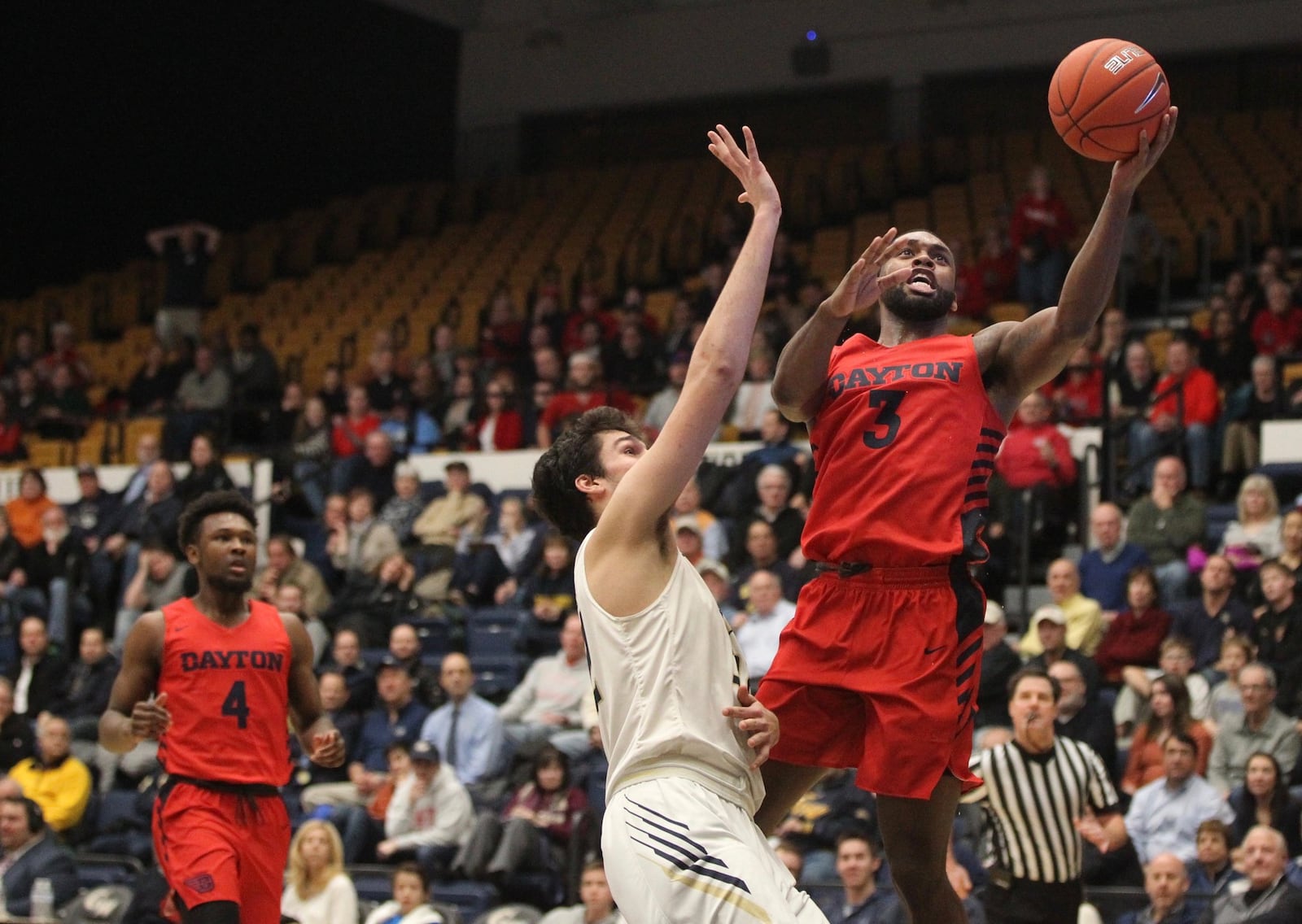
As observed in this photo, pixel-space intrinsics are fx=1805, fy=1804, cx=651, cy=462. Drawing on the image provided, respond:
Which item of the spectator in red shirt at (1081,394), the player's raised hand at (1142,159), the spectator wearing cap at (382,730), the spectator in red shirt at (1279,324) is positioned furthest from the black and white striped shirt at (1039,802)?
the spectator in red shirt at (1279,324)

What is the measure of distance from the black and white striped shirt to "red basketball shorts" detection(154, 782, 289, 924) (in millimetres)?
2767

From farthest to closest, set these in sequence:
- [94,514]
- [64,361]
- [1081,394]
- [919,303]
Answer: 1. [64,361]
2. [94,514]
3. [1081,394]
4. [919,303]

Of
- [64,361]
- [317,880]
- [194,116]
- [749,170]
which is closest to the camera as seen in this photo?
[749,170]

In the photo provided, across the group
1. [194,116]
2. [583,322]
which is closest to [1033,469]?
[583,322]

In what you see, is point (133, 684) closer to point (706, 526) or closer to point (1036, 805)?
point (1036, 805)

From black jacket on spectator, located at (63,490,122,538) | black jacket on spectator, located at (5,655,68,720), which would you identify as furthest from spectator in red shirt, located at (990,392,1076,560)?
black jacket on spectator, located at (63,490,122,538)

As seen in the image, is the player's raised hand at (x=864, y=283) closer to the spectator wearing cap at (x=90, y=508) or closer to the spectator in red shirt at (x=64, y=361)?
the spectator wearing cap at (x=90, y=508)

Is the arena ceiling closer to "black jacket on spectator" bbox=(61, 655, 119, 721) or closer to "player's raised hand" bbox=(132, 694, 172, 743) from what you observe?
"black jacket on spectator" bbox=(61, 655, 119, 721)

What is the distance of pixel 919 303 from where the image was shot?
467 cm

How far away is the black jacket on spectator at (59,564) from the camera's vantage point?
13.7 metres

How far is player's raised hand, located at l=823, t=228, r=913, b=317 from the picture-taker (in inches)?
170

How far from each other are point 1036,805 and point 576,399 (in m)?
7.34

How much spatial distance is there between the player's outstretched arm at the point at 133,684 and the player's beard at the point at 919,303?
268 centimetres

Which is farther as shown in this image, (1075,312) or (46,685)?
(46,685)
